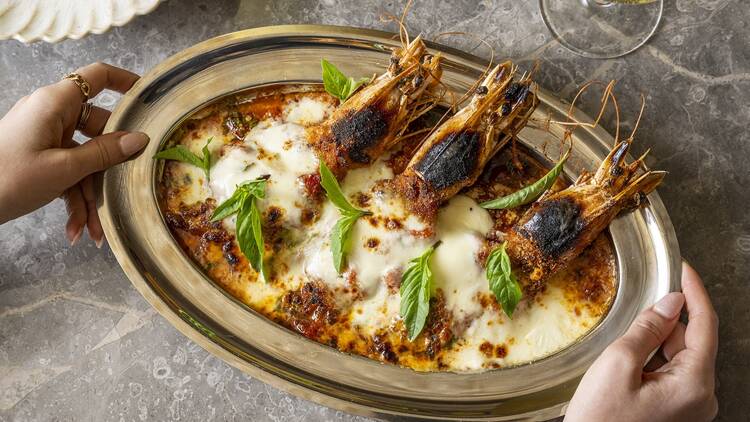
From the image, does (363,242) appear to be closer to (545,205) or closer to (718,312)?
(545,205)

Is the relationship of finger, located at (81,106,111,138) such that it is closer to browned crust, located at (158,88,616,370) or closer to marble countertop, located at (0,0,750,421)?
marble countertop, located at (0,0,750,421)

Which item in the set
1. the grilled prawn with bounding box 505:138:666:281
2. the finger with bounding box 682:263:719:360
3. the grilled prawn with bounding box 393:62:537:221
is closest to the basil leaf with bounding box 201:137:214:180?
the grilled prawn with bounding box 393:62:537:221

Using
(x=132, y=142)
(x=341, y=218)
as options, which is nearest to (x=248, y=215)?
(x=341, y=218)

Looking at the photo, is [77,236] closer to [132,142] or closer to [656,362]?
[132,142]

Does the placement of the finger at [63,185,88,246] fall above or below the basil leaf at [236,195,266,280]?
below

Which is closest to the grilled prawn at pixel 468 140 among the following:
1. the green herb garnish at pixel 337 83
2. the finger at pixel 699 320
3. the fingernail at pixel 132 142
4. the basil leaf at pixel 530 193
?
the basil leaf at pixel 530 193

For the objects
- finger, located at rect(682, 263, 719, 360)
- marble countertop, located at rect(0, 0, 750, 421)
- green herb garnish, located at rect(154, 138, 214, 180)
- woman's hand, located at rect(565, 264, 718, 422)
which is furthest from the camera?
marble countertop, located at rect(0, 0, 750, 421)

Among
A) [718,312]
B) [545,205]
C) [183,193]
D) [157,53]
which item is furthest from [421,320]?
[157,53]
